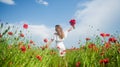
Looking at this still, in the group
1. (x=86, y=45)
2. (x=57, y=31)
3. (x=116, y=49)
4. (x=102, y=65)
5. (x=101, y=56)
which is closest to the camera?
(x=102, y=65)

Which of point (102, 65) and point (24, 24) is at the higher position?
point (24, 24)

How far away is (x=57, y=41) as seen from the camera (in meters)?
8.16

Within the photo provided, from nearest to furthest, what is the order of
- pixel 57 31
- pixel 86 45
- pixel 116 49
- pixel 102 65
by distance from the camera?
1. pixel 102 65
2. pixel 116 49
3. pixel 86 45
4. pixel 57 31

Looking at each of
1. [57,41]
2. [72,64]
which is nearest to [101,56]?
[72,64]

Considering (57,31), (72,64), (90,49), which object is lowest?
(72,64)

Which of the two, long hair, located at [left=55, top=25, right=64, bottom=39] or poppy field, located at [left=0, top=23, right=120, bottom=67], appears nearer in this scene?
poppy field, located at [left=0, top=23, right=120, bottom=67]

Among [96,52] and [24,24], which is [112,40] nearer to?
[96,52]

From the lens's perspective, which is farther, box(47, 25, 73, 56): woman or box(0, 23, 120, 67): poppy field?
box(47, 25, 73, 56): woman

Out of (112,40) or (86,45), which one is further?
(86,45)

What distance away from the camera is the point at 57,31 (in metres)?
8.09

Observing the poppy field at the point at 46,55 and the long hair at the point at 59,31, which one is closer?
the poppy field at the point at 46,55

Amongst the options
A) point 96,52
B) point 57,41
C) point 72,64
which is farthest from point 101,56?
point 57,41

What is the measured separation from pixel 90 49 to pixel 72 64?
690 mm

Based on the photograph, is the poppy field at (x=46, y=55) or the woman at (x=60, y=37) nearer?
Answer: the poppy field at (x=46, y=55)
